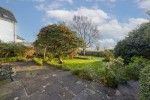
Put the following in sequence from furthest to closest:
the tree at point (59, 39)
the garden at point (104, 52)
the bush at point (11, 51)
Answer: the bush at point (11, 51), the tree at point (59, 39), the garden at point (104, 52)

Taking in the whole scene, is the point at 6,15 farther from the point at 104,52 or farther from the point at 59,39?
the point at 104,52

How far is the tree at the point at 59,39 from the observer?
1730cm

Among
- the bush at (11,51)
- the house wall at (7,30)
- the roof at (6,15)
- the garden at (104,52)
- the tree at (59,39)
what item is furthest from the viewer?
the roof at (6,15)

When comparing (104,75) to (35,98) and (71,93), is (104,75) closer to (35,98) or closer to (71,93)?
(71,93)

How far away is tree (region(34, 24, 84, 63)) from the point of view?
17.3 metres

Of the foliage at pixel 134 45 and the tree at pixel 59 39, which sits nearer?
the foliage at pixel 134 45

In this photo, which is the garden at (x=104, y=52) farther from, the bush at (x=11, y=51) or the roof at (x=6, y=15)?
the roof at (x=6, y=15)

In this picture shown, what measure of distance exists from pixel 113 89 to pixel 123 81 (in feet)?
3.11

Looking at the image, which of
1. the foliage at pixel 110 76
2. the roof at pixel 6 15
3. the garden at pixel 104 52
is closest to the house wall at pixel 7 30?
the roof at pixel 6 15

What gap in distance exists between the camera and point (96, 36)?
42156 mm

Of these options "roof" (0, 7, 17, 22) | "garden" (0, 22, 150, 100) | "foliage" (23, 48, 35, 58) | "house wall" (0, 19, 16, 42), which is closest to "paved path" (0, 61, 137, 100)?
"garden" (0, 22, 150, 100)

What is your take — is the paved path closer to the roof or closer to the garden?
the garden

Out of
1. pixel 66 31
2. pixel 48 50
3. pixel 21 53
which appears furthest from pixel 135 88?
pixel 21 53

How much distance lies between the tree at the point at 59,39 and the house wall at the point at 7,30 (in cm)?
1494
